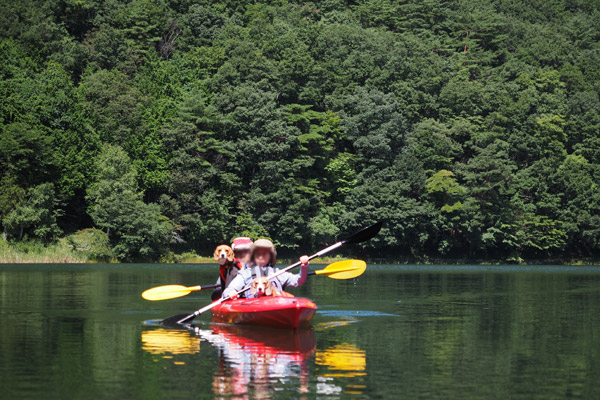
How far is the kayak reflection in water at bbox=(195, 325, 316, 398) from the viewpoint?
12.7 m

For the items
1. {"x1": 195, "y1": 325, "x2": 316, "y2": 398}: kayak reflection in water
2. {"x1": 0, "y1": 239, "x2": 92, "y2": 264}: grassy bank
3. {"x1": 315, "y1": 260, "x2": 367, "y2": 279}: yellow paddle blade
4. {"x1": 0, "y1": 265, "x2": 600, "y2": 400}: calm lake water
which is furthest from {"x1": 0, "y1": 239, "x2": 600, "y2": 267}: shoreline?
{"x1": 195, "y1": 325, "x2": 316, "y2": 398}: kayak reflection in water

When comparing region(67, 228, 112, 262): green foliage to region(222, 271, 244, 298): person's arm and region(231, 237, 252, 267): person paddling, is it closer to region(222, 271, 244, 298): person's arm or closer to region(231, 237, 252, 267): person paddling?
region(231, 237, 252, 267): person paddling

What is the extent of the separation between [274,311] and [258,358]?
344 centimetres

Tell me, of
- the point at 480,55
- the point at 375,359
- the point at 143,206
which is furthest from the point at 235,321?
the point at 480,55

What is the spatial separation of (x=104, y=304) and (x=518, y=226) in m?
53.3

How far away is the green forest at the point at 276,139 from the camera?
213 ft

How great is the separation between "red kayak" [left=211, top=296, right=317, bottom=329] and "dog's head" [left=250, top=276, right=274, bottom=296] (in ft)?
0.75

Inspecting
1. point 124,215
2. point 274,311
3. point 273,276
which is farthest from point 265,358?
point 124,215

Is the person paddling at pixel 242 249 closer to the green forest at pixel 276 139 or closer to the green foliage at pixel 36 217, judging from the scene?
the green foliage at pixel 36 217

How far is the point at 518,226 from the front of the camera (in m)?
74.0

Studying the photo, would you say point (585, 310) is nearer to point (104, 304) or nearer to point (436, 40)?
point (104, 304)

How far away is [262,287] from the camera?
19.2 metres

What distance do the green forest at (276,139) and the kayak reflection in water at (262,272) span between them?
41020 millimetres

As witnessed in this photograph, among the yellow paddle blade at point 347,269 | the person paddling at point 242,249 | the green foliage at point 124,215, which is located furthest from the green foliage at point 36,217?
the yellow paddle blade at point 347,269
